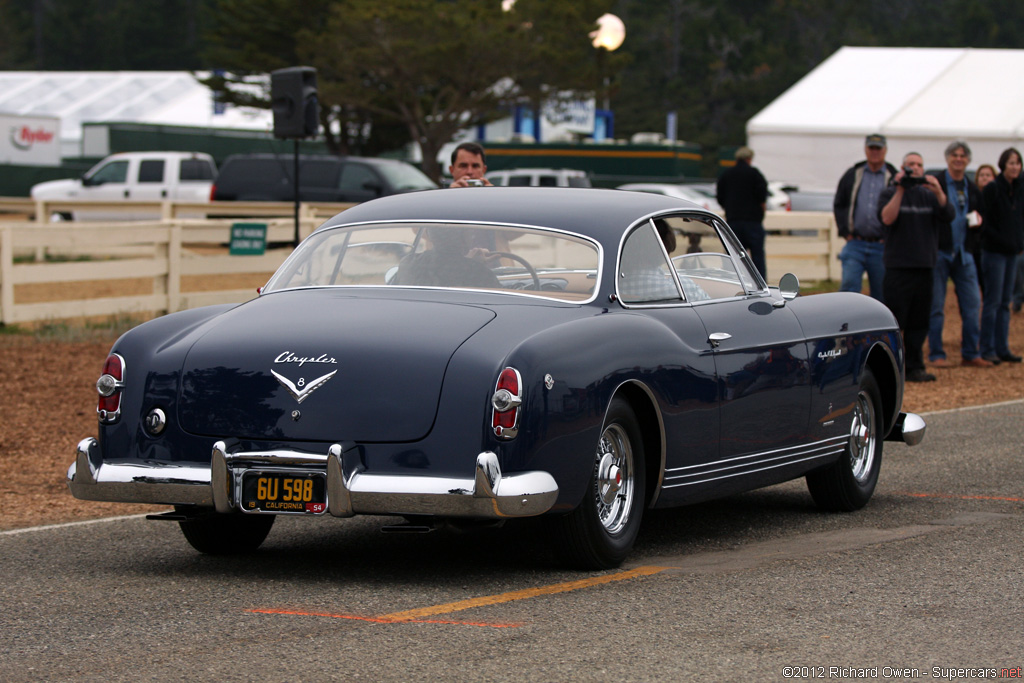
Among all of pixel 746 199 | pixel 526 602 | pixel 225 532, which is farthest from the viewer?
pixel 746 199

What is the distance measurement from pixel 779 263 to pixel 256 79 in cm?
3351

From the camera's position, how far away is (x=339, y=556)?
6.15 m

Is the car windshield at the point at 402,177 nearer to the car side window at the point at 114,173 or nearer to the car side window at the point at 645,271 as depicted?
the car side window at the point at 114,173

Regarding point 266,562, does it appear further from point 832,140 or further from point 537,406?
point 832,140

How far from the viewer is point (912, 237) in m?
12.5

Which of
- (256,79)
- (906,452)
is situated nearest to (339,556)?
(906,452)

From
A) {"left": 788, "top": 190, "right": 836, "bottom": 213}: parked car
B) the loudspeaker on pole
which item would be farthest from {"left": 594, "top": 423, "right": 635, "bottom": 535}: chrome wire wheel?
{"left": 788, "top": 190, "right": 836, "bottom": 213}: parked car

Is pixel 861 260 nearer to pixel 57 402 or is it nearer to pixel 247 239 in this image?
pixel 57 402

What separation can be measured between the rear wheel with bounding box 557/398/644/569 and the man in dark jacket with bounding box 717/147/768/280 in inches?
511

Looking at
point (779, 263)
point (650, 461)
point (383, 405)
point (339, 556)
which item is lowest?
point (779, 263)

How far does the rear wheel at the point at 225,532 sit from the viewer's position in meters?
6.11

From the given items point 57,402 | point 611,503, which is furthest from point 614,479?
point 57,402

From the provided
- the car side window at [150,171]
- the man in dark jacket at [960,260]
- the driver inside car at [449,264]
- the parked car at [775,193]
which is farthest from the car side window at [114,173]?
the driver inside car at [449,264]

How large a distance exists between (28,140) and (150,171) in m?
19.6
